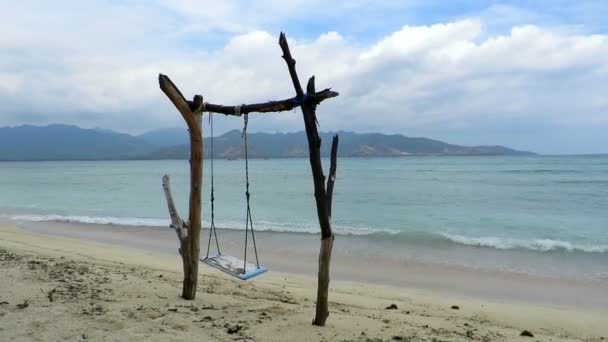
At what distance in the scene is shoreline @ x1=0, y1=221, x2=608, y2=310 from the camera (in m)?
7.77

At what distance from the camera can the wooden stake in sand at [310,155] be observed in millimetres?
4520

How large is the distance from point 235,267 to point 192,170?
1.27 m

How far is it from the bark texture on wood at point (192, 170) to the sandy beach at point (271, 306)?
1.23 ft

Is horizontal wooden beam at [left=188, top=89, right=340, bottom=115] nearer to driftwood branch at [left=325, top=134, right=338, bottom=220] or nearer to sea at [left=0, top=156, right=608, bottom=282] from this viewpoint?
driftwood branch at [left=325, top=134, right=338, bottom=220]

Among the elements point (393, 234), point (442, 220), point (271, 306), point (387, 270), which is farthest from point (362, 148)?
point (271, 306)

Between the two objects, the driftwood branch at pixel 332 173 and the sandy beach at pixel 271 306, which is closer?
the sandy beach at pixel 271 306

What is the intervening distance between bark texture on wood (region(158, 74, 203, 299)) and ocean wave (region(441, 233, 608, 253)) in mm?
8867

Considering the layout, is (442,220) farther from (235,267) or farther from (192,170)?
(192,170)

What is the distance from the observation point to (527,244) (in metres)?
12.2

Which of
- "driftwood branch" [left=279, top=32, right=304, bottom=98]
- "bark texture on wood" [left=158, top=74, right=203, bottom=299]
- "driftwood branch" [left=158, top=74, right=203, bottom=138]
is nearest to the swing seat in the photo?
"bark texture on wood" [left=158, top=74, right=203, bottom=299]

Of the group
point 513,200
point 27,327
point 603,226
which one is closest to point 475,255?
point 603,226

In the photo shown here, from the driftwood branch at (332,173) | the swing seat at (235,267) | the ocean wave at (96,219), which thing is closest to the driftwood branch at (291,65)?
Answer: the driftwood branch at (332,173)

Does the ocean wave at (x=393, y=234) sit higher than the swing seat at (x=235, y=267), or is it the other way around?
the swing seat at (x=235, y=267)

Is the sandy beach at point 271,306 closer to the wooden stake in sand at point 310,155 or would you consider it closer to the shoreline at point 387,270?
the shoreline at point 387,270
